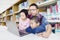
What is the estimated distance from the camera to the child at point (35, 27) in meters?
0.86

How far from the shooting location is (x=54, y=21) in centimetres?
116

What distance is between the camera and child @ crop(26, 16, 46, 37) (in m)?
0.86

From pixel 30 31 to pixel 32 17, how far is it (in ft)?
0.36

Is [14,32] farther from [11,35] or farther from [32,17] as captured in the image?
[32,17]

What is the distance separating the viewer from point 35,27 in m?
0.88

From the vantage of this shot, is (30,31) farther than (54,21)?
No

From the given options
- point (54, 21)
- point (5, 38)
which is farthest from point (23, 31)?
point (54, 21)

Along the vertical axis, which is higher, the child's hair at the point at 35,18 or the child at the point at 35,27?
the child's hair at the point at 35,18

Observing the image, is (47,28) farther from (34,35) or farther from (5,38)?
(5,38)

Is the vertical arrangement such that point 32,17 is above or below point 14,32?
above

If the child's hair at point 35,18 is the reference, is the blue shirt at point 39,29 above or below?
below

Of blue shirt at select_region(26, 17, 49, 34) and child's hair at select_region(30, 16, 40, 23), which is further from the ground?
child's hair at select_region(30, 16, 40, 23)

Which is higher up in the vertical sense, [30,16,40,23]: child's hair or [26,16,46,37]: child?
[30,16,40,23]: child's hair

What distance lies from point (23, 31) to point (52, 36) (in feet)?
0.74
